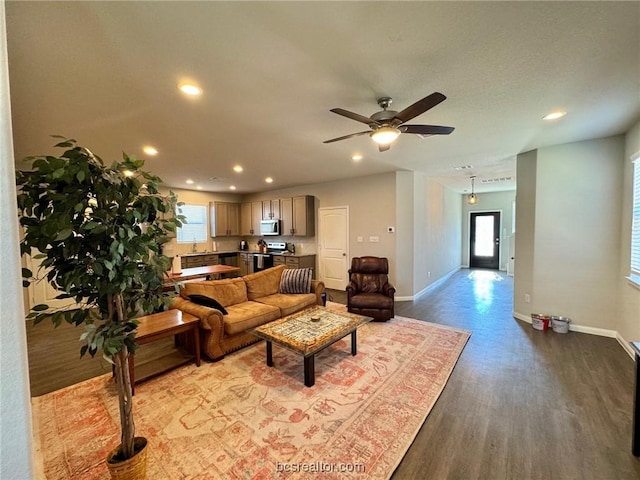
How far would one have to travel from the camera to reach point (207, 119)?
281 cm

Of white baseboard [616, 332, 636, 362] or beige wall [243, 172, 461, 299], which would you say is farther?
beige wall [243, 172, 461, 299]

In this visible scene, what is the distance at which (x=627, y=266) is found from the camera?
10.8 feet

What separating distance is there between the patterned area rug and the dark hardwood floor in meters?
0.20

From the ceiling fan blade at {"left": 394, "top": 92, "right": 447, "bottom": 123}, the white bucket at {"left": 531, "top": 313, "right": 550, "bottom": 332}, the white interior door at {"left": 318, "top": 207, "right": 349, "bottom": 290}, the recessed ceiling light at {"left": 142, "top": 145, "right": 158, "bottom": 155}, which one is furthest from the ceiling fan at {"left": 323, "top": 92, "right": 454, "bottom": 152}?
the white interior door at {"left": 318, "top": 207, "right": 349, "bottom": 290}

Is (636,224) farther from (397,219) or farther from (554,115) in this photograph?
(397,219)

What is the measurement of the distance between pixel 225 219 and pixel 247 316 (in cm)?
550

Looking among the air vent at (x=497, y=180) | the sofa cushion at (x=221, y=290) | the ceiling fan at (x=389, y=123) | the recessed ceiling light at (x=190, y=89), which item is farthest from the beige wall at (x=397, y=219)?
the recessed ceiling light at (x=190, y=89)

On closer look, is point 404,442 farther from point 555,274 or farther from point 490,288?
point 490,288

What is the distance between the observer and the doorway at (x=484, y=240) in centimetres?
915

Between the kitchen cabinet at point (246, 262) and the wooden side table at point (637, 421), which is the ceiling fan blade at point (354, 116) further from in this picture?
the kitchen cabinet at point (246, 262)

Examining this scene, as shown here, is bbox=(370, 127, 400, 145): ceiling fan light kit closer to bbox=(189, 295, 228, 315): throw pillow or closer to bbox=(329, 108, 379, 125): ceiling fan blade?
bbox=(329, 108, 379, 125): ceiling fan blade

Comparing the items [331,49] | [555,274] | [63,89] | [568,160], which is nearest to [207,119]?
[63,89]

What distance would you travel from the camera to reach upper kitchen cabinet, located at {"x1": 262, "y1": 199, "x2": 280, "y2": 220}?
7421 mm

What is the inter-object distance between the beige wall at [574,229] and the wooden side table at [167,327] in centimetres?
496
